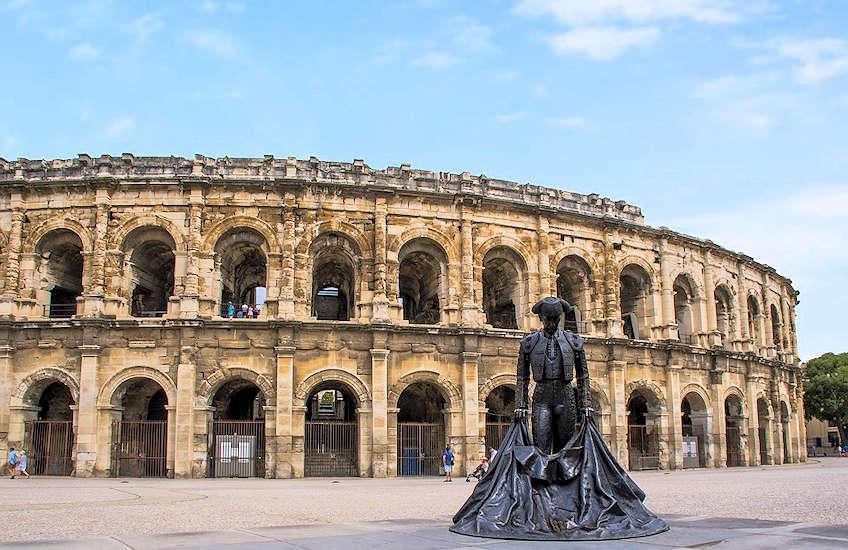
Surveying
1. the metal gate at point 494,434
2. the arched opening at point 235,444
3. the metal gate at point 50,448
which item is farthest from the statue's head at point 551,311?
the metal gate at point 50,448

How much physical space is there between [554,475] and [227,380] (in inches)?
621

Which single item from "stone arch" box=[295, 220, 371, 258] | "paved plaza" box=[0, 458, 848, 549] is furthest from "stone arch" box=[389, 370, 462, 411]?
"paved plaza" box=[0, 458, 848, 549]

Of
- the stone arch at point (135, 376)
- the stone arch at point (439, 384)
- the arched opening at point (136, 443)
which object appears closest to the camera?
the stone arch at point (135, 376)

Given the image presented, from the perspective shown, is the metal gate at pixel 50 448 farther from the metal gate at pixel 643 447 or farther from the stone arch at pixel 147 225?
the metal gate at pixel 643 447

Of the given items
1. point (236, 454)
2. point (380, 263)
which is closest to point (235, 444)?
point (236, 454)

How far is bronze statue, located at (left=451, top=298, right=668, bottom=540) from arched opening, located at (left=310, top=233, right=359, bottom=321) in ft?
49.0

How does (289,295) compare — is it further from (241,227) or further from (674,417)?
(674,417)

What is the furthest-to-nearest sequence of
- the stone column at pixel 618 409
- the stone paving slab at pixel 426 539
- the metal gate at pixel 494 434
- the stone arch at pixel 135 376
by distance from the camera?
1. the stone column at pixel 618 409
2. the metal gate at pixel 494 434
3. the stone arch at pixel 135 376
4. the stone paving slab at pixel 426 539

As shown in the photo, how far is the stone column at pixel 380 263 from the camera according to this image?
23.1m

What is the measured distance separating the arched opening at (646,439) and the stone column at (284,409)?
1183 centimetres

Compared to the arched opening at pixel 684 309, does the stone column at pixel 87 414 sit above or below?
below

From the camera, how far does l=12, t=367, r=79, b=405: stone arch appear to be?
22047 millimetres

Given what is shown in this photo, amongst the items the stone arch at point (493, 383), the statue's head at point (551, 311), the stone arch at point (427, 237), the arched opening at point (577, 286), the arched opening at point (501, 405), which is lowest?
the arched opening at point (501, 405)

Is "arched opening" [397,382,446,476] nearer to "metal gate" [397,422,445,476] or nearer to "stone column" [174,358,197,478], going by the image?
"metal gate" [397,422,445,476]
